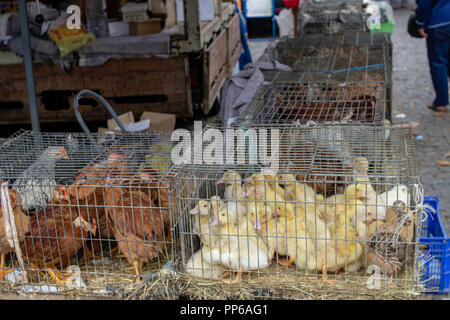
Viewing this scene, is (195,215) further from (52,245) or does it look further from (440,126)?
(440,126)

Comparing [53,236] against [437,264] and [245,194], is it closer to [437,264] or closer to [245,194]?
[245,194]

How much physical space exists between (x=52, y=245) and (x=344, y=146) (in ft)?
6.47

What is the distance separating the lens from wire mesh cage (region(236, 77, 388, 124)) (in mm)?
4469

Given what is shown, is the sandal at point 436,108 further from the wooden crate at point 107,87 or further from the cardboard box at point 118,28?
the cardboard box at point 118,28

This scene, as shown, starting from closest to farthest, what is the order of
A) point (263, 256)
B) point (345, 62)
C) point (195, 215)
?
point (263, 256) < point (195, 215) < point (345, 62)

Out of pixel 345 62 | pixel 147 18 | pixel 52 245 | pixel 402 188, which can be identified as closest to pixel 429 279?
pixel 402 188

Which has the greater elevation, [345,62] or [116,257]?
[345,62]

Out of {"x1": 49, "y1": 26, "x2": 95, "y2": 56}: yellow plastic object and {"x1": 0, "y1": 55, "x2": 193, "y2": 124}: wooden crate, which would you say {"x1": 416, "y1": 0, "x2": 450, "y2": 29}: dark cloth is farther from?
{"x1": 49, "y1": 26, "x2": 95, "y2": 56}: yellow plastic object

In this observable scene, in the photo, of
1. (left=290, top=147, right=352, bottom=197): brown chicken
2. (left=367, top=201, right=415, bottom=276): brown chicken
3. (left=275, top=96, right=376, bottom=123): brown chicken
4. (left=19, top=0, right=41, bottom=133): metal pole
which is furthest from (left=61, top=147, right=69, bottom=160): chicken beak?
(left=367, top=201, right=415, bottom=276): brown chicken

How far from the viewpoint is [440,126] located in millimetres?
7734

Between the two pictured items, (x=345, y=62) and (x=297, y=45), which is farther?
(x=297, y=45)

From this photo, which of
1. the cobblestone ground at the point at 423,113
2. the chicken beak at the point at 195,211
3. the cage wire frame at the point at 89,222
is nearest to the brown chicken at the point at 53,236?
the cage wire frame at the point at 89,222

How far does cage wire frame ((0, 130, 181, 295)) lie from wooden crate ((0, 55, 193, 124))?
3209 mm

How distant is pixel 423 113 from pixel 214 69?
349 cm
